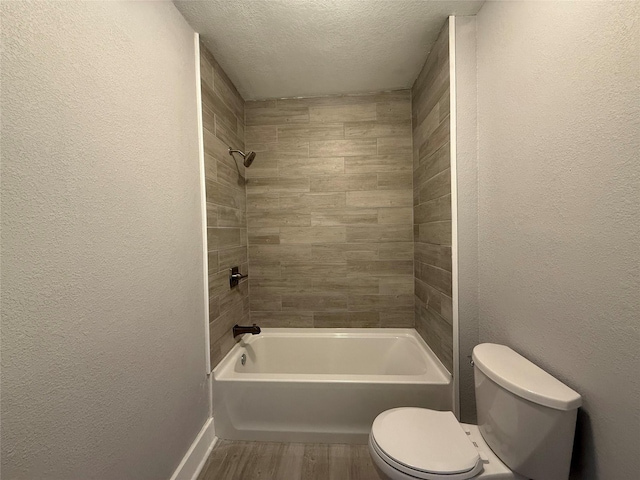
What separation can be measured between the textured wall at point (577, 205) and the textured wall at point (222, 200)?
1.57m

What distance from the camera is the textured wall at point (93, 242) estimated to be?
641 millimetres

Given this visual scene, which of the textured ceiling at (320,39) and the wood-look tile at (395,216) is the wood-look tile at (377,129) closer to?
the textured ceiling at (320,39)

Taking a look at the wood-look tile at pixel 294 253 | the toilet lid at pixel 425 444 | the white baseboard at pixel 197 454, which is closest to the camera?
the toilet lid at pixel 425 444

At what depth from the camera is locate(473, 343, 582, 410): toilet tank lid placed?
0.80 metres

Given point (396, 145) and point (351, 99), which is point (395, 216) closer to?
point (396, 145)

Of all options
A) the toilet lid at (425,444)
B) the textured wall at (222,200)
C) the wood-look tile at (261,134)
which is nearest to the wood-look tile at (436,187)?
the toilet lid at (425,444)

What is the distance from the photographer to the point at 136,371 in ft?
3.30

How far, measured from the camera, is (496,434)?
994mm

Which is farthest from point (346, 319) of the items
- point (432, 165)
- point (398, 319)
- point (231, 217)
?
point (432, 165)

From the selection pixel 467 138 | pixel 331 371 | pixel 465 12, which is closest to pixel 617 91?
pixel 467 138

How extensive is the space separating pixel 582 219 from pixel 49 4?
5.47 ft

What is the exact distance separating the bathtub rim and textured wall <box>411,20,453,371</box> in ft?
0.24

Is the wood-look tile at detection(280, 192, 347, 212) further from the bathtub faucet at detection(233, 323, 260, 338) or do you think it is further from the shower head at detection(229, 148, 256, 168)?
the bathtub faucet at detection(233, 323, 260, 338)

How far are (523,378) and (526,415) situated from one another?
113 millimetres
